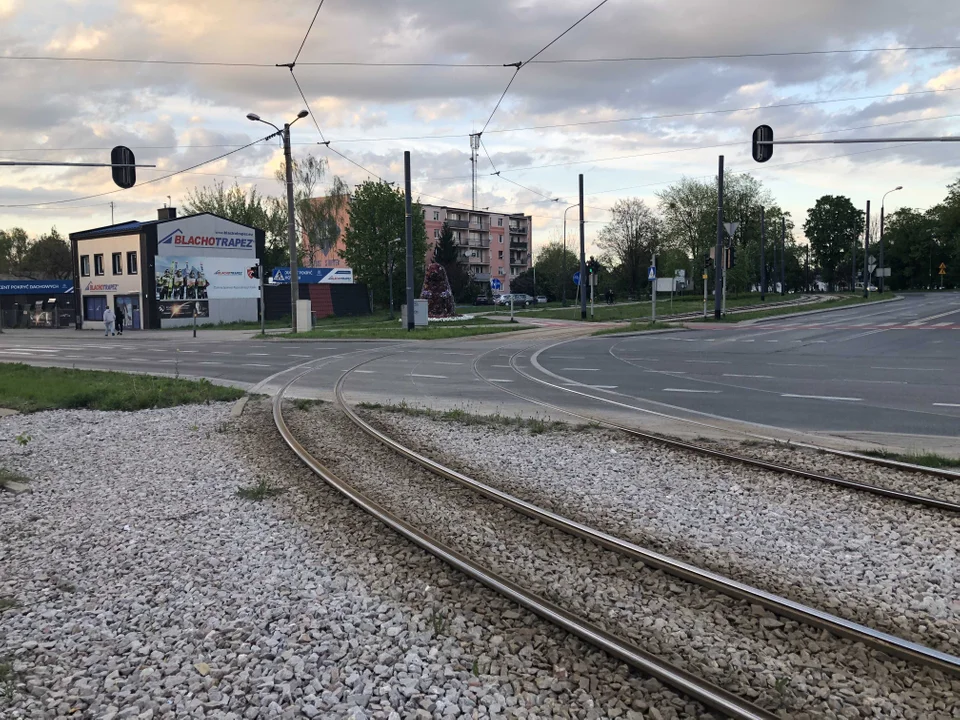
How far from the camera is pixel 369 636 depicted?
4.16 metres

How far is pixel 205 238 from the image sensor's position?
167 ft

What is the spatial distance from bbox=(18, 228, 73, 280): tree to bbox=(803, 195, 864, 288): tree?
347 ft

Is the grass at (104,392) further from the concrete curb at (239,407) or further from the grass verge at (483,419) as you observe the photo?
the grass verge at (483,419)

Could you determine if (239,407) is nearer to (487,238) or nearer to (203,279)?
(203,279)

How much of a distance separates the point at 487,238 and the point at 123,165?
10682 centimetres

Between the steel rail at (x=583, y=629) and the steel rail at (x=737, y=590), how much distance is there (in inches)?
38.4

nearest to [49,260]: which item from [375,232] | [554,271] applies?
[375,232]

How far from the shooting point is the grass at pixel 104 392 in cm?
1340

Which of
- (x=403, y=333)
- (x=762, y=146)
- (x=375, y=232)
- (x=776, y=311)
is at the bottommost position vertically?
(x=403, y=333)

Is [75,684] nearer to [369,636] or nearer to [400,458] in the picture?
[369,636]

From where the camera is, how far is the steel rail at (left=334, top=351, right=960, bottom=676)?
3800 mm

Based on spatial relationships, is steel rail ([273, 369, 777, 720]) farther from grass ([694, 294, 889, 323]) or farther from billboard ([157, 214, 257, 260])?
billboard ([157, 214, 257, 260])

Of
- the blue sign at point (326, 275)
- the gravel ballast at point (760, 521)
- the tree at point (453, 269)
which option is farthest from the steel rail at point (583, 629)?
the tree at point (453, 269)

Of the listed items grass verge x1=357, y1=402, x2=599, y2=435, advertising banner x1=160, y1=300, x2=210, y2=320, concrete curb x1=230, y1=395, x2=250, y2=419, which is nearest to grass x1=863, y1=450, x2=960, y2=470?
grass verge x1=357, y1=402, x2=599, y2=435
